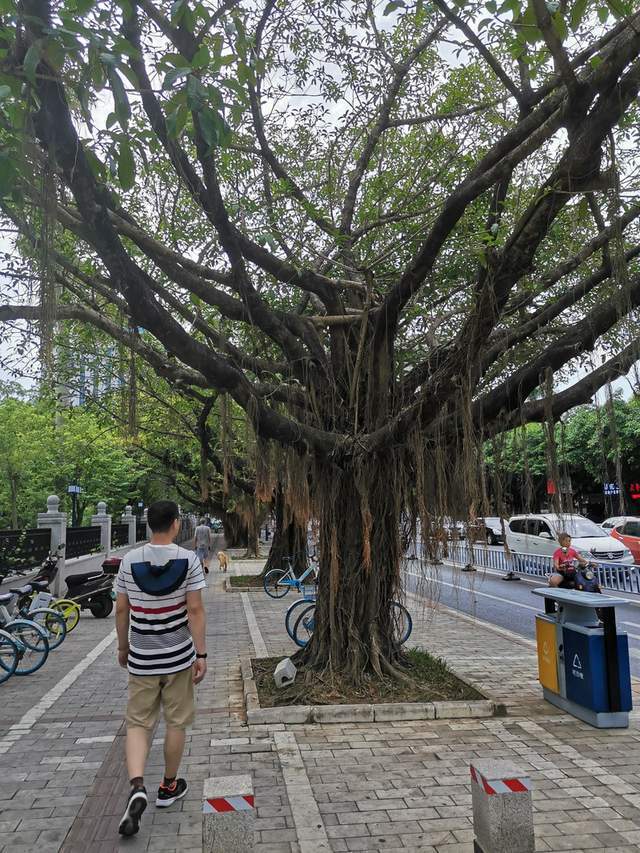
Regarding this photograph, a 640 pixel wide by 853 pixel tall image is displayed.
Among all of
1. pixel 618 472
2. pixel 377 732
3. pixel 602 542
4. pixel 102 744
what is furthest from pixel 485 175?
pixel 602 542

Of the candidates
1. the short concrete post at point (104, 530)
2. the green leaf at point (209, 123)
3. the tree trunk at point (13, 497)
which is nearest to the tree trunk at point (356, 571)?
the green leaf at point (209, 123)

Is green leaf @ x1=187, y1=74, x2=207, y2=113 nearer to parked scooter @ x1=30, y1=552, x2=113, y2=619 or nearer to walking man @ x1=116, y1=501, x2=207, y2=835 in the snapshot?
walking man @ x1=116, y1=501, x2=207, y2=835

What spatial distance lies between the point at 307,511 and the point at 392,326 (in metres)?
2.04

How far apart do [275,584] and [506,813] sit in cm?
1321

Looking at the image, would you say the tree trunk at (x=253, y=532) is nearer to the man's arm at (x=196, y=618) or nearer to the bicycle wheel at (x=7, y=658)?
the bicycle wheel at (x=7, y=658)

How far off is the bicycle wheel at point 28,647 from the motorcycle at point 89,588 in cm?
370

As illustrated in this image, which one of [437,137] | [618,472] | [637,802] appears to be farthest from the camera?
[437,137]

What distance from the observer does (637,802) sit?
421 centimetres

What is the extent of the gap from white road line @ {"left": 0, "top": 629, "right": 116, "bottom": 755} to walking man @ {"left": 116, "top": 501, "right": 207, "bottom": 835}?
6.79ft

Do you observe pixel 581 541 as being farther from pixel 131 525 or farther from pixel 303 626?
pixel 131 525

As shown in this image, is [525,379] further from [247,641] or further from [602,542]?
[602,542]

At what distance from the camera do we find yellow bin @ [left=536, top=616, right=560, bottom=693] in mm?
6348

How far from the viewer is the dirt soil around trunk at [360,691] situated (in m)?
6.20

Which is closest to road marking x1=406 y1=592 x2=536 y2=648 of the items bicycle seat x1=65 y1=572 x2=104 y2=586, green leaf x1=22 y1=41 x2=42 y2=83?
bicycle seat x1=65 y1=572 x2=104 y2=586
